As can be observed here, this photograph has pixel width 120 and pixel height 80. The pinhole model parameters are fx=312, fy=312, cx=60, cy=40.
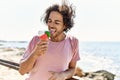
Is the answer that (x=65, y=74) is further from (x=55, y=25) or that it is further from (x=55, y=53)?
(x=55, y=25)

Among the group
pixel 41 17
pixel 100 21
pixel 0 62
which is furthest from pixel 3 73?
pixel 100 21

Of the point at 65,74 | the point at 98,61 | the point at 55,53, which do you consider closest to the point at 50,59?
the point at 55,53

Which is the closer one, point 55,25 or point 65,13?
point 55,25

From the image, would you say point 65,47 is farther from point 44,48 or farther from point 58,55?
point 44,48

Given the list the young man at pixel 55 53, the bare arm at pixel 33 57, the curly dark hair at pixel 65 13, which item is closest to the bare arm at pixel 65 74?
the young man at pixel 55 53

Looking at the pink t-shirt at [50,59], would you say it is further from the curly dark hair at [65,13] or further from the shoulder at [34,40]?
the curly dark hair at [65,13]

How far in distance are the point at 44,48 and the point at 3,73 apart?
24.9ft

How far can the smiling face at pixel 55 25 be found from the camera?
8.43 ft

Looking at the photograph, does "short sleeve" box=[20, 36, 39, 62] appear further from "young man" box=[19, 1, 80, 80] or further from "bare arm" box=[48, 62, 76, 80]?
"bare arm" box=[48, 62, 76, 80]

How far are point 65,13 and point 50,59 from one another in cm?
42

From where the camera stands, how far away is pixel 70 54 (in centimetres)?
268

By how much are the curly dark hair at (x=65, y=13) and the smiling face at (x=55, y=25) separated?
0.04 m

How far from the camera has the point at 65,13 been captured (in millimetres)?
2697

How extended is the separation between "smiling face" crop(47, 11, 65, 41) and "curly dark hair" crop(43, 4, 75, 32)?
0.04 meters
